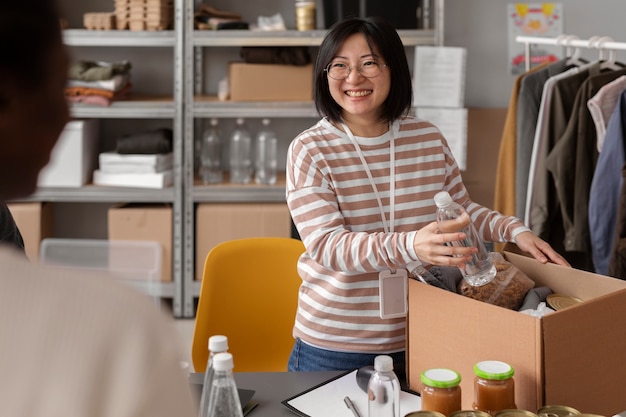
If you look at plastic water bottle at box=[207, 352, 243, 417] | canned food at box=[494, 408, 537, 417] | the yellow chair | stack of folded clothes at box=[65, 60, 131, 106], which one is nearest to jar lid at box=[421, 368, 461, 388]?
canned food at box=[494, 408, 537, 417]

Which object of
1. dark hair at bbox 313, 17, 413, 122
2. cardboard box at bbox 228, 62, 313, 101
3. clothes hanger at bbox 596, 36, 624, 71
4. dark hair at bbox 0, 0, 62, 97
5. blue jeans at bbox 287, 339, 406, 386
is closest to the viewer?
dark hair at bbox 0, 0, 62, 97

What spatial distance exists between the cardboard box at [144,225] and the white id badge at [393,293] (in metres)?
2.71

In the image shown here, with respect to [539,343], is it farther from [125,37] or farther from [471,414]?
[125,37]

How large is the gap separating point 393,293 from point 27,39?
1.33 m

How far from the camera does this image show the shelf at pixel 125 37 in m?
4.30

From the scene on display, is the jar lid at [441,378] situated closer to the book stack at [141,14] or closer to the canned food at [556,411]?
the canned food at [556,411]

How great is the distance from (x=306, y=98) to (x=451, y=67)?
74 cm

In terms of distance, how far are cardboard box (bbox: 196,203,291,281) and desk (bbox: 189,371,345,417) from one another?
8.03 feet

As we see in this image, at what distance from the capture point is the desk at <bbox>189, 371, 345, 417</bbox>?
66.4 inches

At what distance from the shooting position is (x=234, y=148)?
462cm

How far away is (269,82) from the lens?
14.3 feet

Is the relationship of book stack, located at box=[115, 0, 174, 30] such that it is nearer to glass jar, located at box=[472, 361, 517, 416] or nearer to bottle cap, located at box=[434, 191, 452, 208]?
bottle cap, located at box=[434, 191, 452, 208]

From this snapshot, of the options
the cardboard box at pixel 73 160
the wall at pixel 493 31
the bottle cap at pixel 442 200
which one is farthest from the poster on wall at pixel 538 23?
the bottle cap at pixel 442 200

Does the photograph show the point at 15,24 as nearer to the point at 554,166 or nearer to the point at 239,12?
the point at 554,166
